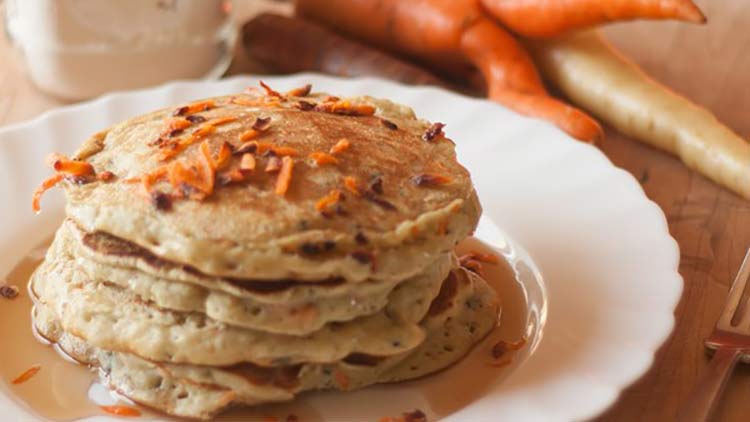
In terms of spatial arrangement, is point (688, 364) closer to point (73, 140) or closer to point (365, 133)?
point (365, 133)

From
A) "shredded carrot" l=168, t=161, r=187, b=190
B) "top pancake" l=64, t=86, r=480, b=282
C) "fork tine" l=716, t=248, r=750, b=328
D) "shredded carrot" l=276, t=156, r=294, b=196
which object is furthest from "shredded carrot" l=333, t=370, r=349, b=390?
"fork tine" l=716, t=248, r=750, b=328

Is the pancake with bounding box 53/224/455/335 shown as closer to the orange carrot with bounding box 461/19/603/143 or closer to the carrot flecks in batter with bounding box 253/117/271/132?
the carrot flecks in batter with bounding box 253/117/271/132

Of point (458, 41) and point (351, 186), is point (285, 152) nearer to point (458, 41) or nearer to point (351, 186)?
point (351, 186)

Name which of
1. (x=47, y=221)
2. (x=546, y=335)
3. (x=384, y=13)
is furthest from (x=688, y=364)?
(x=384, y=13)

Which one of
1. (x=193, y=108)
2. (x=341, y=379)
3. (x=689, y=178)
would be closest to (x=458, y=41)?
(x=689, y=178)

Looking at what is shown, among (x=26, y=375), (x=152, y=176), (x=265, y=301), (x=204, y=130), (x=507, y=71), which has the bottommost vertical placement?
(x=26, y=375)

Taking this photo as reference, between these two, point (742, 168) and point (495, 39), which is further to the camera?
point (495, 39)
